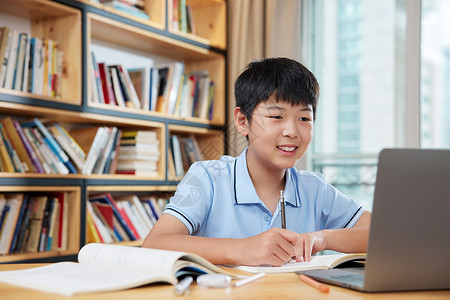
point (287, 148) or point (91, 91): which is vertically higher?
point (91, 91)

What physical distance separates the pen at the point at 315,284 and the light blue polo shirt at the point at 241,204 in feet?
1.60

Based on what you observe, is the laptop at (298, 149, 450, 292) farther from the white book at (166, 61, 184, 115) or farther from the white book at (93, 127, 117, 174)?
the white book at (166, 61, 184, 115)

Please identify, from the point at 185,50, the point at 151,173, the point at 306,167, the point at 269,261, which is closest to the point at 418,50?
the point at 306,167

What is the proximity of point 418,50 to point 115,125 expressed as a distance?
5.68ft

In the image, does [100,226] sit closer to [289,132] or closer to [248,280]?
[289,132]

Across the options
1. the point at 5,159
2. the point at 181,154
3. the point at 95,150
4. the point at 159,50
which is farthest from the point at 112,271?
the point at 159,50

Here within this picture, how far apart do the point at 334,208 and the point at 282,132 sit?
31 cm

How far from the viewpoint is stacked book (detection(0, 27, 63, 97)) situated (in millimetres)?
2113

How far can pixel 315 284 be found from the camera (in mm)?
834

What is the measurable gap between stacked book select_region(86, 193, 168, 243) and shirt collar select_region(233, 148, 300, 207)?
1129mm

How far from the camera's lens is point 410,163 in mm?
747

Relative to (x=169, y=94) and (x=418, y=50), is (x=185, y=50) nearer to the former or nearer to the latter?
(x=169, y=94)

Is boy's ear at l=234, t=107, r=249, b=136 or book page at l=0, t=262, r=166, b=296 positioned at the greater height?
boy's ear at l=234, t=107, r=249, b=136

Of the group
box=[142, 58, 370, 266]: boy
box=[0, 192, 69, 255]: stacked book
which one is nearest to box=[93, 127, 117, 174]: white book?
box=[0, 192, 69, 255]: stacked book
